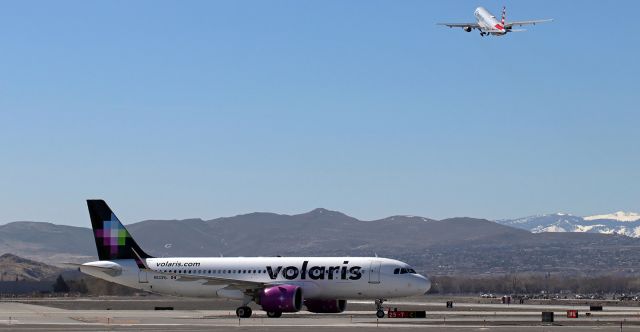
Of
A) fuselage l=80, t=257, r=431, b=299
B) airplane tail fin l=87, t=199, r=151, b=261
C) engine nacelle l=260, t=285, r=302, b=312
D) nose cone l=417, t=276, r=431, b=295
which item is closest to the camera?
engine nacelle l=260, t=285, r=302, b=312

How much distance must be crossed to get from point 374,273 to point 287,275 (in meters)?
6.97

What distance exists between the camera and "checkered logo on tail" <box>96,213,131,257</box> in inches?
3851

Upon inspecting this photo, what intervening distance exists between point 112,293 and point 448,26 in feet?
220

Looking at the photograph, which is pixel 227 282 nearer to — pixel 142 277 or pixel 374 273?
pixel 142 277

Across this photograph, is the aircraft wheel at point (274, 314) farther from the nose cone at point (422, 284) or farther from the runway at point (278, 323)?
the nose cone at point (422, 284)

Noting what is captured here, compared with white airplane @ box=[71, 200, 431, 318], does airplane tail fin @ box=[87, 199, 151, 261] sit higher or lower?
higher

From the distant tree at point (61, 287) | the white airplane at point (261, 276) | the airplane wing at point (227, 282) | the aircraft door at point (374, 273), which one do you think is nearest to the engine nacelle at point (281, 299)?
the white airplane at point (261, 276)

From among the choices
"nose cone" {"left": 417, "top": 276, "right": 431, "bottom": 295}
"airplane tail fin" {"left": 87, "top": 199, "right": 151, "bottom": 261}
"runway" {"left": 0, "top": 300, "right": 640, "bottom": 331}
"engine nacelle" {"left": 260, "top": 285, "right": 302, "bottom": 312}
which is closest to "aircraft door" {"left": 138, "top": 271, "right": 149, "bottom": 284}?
"airplane tail fin" {"left": 87, "top": 199, "right": 151, "bottom": 261}

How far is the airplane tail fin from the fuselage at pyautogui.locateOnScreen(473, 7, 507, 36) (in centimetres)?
5618

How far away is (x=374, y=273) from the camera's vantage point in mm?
90688

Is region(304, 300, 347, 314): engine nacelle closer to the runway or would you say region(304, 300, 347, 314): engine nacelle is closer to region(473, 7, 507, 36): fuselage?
the runway

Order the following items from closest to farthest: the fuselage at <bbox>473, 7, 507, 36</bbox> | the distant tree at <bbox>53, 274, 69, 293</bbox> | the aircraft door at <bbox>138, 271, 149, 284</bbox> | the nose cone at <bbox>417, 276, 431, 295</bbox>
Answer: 1. the nose cone at <bbox>417, 276, 431, 295</bbox>
2. the aircraft door at <bbox>138, 271, 149, 284</bbox>
3. the fuselage at <bbox>473, 7, 507, 36</bbox>
4. the distant tree at <bbox>53, 274, 69, 293</bbox>

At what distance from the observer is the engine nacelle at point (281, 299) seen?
291ft

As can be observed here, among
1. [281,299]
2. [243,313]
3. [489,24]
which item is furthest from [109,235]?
[489,24]
